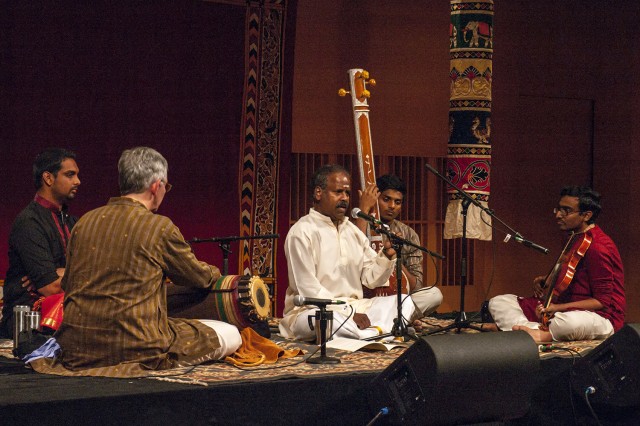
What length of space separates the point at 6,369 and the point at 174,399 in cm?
104

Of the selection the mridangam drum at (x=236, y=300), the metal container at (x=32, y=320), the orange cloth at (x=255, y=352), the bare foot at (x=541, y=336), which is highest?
the mridangam drum at (x=236, y=300)

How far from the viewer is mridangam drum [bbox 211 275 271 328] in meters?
5.08

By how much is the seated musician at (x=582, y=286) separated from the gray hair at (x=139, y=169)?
2760 millimetres

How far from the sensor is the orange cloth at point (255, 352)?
16.3 feet

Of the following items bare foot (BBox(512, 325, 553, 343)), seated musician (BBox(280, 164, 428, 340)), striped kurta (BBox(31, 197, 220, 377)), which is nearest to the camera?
striped kurta (BBox(31, 197, 220, 377))

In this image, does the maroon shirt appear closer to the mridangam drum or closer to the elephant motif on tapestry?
the elephant motif on tapestry

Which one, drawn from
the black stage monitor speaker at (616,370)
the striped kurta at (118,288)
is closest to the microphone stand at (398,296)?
the black stage monitor speaker at (616,370)

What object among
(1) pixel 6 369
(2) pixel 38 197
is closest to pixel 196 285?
(1) pixel 6 369

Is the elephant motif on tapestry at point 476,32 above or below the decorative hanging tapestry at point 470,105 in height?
above

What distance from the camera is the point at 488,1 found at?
7406 millimetres

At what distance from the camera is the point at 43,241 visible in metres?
5.48

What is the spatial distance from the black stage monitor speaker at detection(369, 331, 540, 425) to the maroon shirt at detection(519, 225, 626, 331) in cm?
196

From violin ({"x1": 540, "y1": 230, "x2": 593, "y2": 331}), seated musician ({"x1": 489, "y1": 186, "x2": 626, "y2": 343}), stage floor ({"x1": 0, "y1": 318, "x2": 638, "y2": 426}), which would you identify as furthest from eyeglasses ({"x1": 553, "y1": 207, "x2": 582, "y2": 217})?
stage floor ({"x1": 0, "y1": 318, "x2": 638, "y2": 426})

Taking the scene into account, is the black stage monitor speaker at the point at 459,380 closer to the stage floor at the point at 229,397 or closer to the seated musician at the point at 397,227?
the stage floor at the point at 229,397
